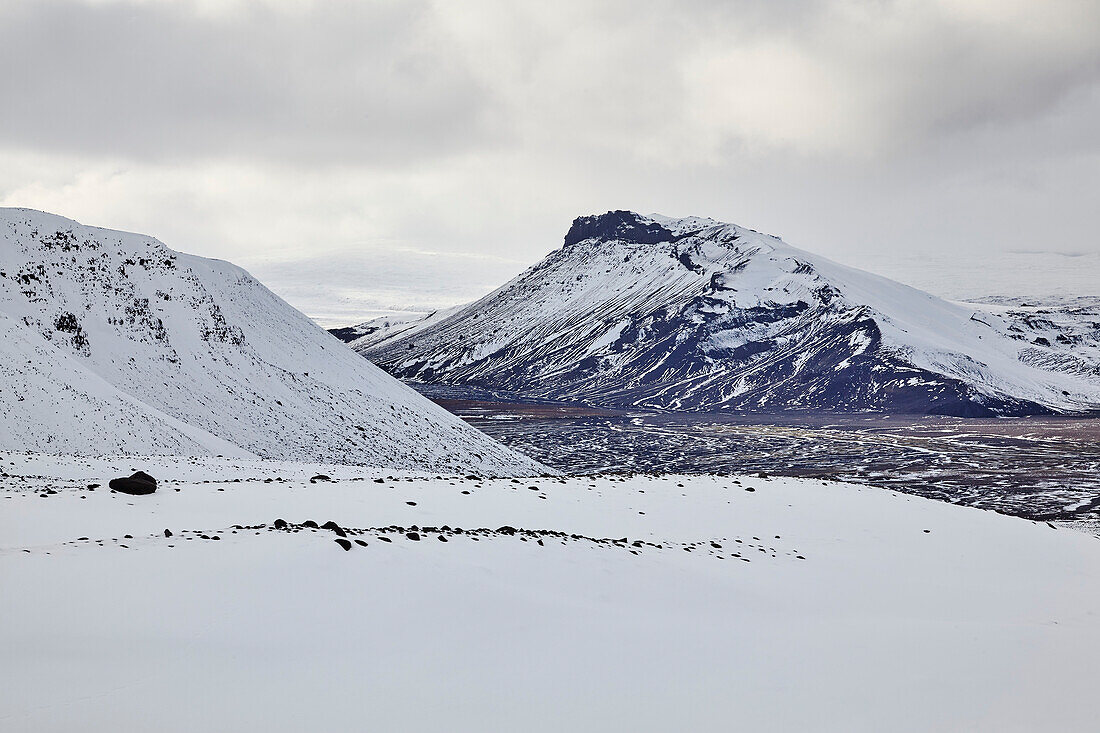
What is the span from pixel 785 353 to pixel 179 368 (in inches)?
5206

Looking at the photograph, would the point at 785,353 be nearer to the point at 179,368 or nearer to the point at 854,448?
the point at 854,448

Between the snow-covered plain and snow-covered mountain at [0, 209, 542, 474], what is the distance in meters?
16.0

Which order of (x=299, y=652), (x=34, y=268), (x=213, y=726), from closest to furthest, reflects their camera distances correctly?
(x=213, y=726)
(x=299, y=652)
(x=34, y=268)

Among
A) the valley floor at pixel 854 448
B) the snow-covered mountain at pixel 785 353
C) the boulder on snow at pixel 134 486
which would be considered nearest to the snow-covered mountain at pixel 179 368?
the boulder on snow at pixel 134 486

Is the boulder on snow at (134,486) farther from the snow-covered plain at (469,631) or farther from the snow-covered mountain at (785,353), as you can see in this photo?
the snow-covered mountain at (785,353)

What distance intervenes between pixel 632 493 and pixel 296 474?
9874 mm

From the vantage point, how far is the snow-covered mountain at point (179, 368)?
107ft

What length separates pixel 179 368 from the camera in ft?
138

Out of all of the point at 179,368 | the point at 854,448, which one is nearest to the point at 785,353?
the point at 854,448

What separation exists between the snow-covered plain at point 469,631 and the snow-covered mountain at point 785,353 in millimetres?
120950

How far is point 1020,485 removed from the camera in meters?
59.1

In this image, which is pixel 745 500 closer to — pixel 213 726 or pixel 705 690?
pixel 705 690

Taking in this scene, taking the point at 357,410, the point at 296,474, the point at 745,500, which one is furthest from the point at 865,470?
the point at 296,474

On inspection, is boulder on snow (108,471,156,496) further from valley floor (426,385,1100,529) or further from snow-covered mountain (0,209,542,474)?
valley floor (426,385,1100,529)
